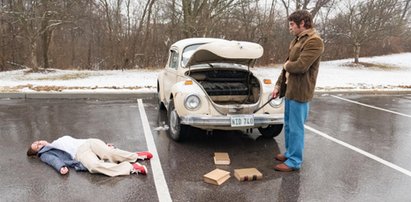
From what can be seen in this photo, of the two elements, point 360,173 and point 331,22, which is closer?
point 360,173

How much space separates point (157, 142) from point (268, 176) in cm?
202

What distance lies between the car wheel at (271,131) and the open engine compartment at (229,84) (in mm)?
511

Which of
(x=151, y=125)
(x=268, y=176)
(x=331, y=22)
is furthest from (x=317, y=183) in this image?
(x=331, y=22)

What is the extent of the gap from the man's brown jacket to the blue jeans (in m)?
0.11

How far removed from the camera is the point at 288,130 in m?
4.67

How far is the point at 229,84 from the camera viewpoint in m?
6.14

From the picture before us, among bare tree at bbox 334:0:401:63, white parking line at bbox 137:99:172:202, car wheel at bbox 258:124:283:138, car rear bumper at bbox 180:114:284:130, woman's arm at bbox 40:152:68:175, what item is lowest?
white parking line at bbox 137:99:172:202

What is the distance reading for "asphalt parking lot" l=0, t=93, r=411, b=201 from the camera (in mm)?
3764

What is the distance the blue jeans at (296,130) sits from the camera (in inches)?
171

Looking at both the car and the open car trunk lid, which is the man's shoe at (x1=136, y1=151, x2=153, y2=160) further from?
the open car trunk lid

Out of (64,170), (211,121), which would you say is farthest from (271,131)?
(64,170)

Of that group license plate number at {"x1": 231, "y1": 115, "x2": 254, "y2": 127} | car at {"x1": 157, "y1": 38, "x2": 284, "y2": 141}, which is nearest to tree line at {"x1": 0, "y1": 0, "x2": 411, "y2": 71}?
car at {"x1": 157, "y1": 38, "x2": 284, "y2": 141}

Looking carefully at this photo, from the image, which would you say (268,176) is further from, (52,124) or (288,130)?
(52,124)

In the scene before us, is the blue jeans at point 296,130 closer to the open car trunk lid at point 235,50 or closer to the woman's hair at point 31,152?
the open car trunk lid at point 235,50
